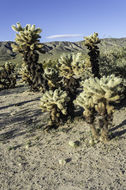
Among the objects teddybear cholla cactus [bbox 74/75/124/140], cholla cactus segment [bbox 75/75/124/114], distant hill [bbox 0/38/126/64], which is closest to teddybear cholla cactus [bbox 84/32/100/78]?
distant hill [bbox 0/38/126/64]

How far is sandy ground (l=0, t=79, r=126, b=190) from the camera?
565cm

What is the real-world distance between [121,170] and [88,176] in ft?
3.75

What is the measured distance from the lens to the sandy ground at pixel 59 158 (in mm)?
5648

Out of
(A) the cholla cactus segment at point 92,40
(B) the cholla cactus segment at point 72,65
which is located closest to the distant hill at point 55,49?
(A) the cholla cactus segment at point 92,40

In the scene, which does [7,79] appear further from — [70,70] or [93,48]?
[70,70]

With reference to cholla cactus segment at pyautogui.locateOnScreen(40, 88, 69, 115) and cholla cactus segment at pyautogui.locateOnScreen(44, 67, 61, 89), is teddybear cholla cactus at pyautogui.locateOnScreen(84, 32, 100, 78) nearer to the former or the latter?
cholla cactus segment at pyautogui.locateOnScreen(44, 67, 61, 89)

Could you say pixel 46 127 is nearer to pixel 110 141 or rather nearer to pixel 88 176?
pixel 110 141

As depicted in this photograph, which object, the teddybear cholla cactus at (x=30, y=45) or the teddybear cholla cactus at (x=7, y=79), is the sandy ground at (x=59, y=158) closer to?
the teddybear cholla cactus at (x=30, y=45)

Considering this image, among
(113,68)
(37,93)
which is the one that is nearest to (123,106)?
(113,68)

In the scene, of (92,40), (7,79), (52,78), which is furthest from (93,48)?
(7,79)

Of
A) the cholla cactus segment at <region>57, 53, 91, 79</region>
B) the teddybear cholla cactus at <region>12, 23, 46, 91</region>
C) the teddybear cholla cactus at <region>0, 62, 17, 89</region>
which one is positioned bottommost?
the teddybear cholla cactus at <region>0, 62, 17, 89</region>

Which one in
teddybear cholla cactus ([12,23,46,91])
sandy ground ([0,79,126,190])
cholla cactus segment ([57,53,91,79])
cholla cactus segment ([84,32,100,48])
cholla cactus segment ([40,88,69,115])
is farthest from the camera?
cholla cactus segment ([84,32,100,48])

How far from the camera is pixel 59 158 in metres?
6.92

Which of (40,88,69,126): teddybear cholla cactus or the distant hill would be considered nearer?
(40,88,69,126): teddybear cholla cactus
